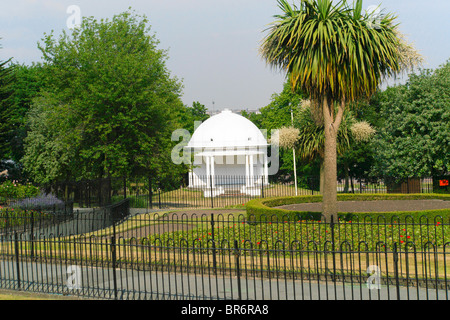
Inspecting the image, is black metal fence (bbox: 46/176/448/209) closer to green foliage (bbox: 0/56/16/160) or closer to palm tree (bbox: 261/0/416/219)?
green foliage (bbox: 0/56/16/160)

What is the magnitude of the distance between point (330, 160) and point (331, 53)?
10.8ft

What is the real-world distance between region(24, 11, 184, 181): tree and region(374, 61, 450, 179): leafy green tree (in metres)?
14.6

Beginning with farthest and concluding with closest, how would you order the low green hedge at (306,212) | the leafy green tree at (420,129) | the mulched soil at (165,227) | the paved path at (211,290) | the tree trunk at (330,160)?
the leafy green tree at (420,129) < the low green hedge at (306,212) < the tree trunk at (330,160) < the mulched soil at (165,227) < the paved path at (211,290)

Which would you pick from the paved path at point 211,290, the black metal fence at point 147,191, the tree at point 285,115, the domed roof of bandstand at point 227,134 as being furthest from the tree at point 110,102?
the tree at point 285,115

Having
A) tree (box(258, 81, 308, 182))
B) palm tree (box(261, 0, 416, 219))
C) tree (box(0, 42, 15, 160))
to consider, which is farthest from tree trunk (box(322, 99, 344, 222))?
tree (box(258, 81, 308, 182))

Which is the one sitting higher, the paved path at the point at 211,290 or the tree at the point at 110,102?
the tree at the point at 110,102

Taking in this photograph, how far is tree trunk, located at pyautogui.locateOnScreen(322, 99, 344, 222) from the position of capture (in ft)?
50.0

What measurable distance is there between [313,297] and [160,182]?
2327 cm

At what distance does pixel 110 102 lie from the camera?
2823 cm

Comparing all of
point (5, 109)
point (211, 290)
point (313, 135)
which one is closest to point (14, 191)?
A: point (5, 109)

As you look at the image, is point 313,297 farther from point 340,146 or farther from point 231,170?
point 231,170

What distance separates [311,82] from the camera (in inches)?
593

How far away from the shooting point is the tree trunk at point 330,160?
1523 cm

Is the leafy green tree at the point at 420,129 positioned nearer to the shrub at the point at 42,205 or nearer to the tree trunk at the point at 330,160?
the tree trunk at the point at 330,160
